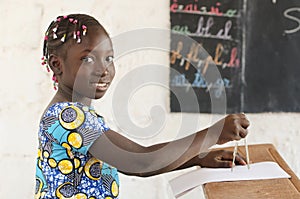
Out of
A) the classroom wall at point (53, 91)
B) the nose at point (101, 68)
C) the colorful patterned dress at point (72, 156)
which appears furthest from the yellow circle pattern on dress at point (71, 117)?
the classroom wall at point (53, 91)

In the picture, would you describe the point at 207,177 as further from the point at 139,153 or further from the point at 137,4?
the point at 137,4

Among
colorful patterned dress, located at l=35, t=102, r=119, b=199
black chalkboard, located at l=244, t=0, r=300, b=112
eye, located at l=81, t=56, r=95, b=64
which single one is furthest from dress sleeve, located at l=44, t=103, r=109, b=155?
black chalkboard, located at l=244, t=0, r=300, b=112

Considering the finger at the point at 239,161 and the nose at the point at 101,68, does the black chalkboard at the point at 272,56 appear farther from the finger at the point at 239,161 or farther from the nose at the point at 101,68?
the nose at the point at 101,68

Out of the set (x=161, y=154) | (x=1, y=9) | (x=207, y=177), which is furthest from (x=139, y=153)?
(x=1, y=9)

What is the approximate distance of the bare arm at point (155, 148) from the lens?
1156 millimetres

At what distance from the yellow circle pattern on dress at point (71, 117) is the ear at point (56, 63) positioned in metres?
0.13

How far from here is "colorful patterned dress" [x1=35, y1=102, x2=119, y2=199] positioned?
1.19 metres

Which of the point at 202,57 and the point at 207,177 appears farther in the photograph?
the point at 202,57

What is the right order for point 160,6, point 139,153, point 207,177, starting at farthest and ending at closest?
point 160,6
point 207,177
point 139,153

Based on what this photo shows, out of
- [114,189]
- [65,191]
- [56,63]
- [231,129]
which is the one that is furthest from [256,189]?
[56,63]

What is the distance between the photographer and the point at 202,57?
227cm

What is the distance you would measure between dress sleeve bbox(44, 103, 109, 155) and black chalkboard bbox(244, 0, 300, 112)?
1.20 m

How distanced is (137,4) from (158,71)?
0.29 metres

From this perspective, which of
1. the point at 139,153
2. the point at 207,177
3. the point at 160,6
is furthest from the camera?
the point at 160,6
